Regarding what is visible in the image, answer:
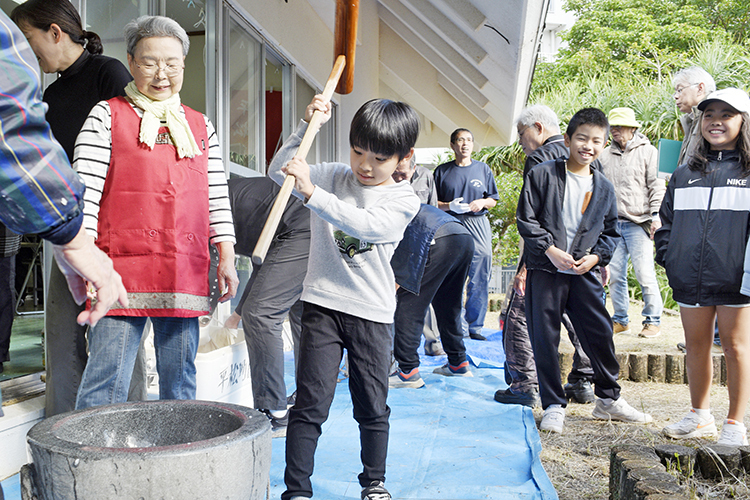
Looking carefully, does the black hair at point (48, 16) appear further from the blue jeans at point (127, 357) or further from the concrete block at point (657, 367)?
the concrete block at point (657, 367)

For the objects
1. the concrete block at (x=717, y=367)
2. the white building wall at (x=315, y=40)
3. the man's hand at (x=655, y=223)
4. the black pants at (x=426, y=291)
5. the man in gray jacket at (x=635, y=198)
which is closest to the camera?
the black pants at (x=426, y=291)

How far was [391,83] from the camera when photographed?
10.9m

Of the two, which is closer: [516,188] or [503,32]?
[503,32]

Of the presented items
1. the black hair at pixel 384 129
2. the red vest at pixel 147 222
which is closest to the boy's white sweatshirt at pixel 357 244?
the black hair at pixel 384 129

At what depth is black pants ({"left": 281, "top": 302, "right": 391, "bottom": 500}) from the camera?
204 cm

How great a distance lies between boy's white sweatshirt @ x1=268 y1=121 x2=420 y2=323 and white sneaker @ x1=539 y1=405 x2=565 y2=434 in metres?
1.35

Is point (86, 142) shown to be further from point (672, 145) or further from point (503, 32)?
point (503, 32)

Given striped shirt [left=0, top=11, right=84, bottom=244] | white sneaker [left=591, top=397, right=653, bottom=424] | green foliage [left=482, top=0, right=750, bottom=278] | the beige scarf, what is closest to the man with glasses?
white sneaker [left=591, top=397, right=653, bottom=424]

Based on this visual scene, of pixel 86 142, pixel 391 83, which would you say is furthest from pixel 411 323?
pixel 391 83

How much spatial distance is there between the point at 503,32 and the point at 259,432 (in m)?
5.02

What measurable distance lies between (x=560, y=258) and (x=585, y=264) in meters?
0.14

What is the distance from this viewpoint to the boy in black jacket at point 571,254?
3086 millimetres

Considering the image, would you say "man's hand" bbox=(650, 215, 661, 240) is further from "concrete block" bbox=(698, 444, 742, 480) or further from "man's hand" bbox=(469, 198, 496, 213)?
"concrete block" bbox=(698, 444, 742, 480)

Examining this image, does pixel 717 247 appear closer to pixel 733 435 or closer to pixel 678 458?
pixel 733 435
